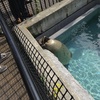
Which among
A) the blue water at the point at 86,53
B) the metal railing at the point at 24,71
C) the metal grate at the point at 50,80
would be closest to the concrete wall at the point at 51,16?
the blue water at the point at 86,53

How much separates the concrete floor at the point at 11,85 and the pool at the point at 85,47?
210 centimetres

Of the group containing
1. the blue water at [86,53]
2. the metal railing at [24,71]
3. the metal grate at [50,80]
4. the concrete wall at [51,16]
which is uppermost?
the metal railing at [24,71]

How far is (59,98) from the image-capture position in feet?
11.2

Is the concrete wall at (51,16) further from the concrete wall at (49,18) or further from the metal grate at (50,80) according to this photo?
the metal grate at (50,80)

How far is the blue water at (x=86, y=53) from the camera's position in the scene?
5.63m

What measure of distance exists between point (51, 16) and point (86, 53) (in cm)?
192

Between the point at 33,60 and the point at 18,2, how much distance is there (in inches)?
110

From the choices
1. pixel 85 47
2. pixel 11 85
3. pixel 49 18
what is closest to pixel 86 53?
pixel 85 47

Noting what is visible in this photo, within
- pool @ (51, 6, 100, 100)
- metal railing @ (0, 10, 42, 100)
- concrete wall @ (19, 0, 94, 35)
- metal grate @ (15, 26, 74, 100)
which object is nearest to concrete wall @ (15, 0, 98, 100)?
concrete wall @ (19, 0, 94, 35)

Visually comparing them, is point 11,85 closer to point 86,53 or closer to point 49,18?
point 86,53

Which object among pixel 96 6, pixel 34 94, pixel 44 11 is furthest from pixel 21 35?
pixel 34 94

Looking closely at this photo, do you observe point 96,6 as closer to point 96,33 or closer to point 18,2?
point 96,33

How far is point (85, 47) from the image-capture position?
697cm

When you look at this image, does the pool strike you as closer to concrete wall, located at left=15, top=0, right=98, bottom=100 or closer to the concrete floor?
concrete wall, located at left=15, top=0, right=98, bottom=100
